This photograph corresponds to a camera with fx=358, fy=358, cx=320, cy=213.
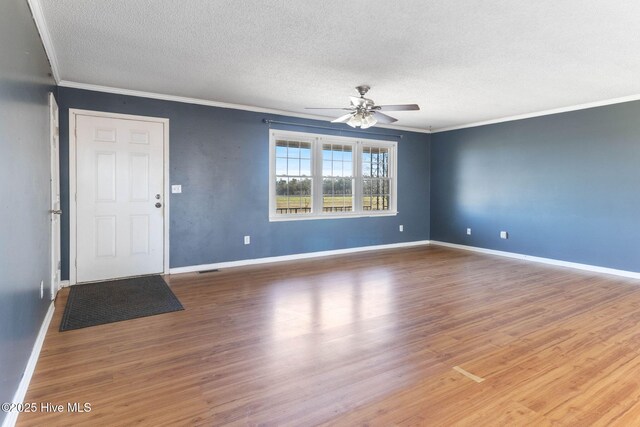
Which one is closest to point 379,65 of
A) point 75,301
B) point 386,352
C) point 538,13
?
point 538,13

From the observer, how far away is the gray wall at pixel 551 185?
4.94 metres

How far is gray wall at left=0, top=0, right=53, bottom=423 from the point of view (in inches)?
66.2

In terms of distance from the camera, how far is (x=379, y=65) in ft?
12.0

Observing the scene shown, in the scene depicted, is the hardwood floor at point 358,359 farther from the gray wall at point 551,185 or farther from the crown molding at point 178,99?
the crown molding at point 178,99

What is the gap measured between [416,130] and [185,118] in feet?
15.0

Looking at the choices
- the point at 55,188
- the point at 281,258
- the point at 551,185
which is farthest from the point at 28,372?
the point at 551,185

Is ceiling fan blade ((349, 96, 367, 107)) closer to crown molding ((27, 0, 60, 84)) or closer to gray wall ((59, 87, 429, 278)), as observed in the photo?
gray wall ((59, 87, 429, 278))

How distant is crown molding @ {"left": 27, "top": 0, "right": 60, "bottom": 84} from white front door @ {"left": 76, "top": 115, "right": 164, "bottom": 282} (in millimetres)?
826

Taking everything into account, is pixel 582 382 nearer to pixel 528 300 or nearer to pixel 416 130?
pixel 528 300

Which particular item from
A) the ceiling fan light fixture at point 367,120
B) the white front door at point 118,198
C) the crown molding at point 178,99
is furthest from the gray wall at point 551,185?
the white front door at point 118,198

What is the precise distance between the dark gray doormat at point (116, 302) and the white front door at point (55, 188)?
0.28 m

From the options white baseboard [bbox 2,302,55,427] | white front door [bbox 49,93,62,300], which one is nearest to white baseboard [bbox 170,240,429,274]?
white front door [bbox 49,93,62,300]

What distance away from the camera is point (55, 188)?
12.8 feet

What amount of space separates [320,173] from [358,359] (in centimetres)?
411
